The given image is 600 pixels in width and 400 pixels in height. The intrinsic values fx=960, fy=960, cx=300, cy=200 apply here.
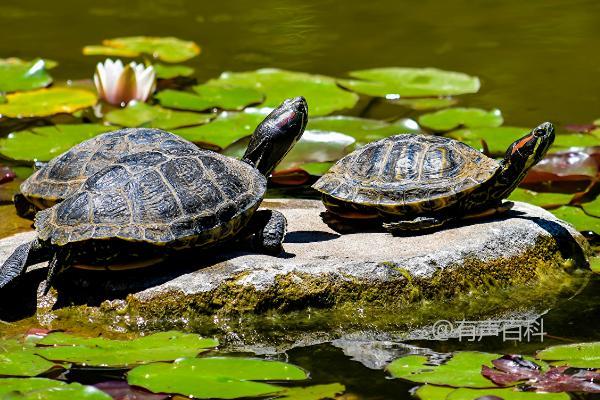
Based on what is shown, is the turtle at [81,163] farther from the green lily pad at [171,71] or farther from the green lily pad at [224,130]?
the green lily pad at [171,71]

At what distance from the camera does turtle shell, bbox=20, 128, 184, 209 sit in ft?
18.4

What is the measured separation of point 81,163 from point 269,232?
1.47 metres

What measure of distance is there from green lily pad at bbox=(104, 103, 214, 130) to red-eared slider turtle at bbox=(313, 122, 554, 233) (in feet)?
8.02

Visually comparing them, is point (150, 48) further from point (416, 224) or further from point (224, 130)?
point (416, 224)

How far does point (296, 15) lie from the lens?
39.4ft

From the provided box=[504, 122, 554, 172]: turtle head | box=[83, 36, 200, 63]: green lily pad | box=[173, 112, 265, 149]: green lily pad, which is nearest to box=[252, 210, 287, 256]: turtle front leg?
box=[504, 122, 554, 172]: turtle head

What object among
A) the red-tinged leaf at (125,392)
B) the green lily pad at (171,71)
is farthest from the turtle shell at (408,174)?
the green lily pad at (171,71)

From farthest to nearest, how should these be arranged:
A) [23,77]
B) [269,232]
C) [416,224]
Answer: [23,77] → [416,224] → [269,232]

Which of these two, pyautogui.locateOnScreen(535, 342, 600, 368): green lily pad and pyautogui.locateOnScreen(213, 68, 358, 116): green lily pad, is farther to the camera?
pyautogui.locateOnScreen(213, 68, 358, 116): green lily pad

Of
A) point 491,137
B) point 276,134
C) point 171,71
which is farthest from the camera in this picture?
point 171,71

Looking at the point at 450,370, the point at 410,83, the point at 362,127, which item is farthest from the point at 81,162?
the point at 410,83

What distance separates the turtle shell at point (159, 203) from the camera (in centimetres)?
453

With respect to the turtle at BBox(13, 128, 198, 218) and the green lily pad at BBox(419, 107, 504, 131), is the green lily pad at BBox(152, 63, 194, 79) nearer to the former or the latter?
the green lily pad at BBox(419, 107, 504, 131)

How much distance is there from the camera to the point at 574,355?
4.00 metres
